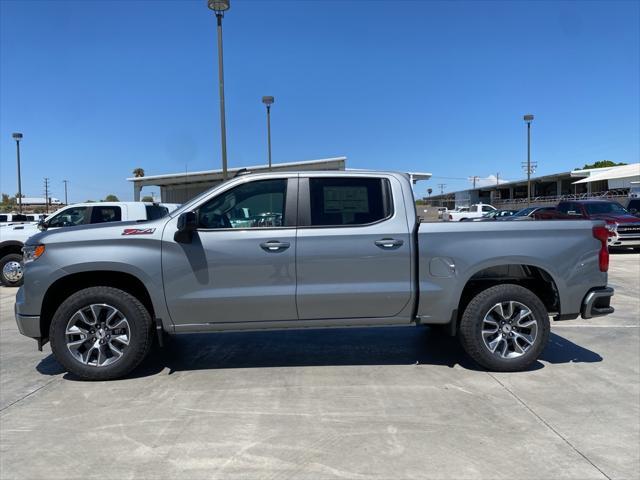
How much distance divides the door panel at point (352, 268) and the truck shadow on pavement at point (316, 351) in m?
0.84

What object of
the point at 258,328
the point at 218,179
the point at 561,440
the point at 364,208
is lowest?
the point at 561,440

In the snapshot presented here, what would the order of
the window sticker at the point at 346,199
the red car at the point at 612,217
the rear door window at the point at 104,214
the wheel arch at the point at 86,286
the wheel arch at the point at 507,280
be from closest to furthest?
the wheel arch at the point at 86,286
the window sticker at the point at 346,199
the wheel arch at the point at 507,280
the rear door window at the point at 104,214
the red car at the point at 612,217

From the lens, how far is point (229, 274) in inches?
188

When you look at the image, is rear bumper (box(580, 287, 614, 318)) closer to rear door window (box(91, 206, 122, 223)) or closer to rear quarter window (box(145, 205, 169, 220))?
rear quarter window (box(145, 205, 169, 220))

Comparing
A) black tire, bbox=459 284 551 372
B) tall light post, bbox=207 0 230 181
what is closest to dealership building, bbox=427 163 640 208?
tall light post, bbox=207 0 230 181

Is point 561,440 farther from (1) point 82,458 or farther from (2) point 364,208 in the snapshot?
(1) point 82,458

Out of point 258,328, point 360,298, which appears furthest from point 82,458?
point 360,298

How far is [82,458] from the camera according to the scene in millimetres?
3438

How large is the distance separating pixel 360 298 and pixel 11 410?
10.4 feet

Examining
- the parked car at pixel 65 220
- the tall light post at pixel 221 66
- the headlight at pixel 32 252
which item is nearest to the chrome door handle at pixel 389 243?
the headlight at pixel 32 252

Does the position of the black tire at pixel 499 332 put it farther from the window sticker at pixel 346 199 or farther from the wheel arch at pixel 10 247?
the wheel arch at pixel 10 247

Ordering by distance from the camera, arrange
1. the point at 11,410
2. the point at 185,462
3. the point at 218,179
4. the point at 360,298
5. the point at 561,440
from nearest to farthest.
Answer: the point at 185,462 → the point at 561,440 → the point at 11,410 → the point at 360,298 → the point at 218,179

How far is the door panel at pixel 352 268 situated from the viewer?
4812 millimetres

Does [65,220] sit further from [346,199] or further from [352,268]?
A: [352,268]
